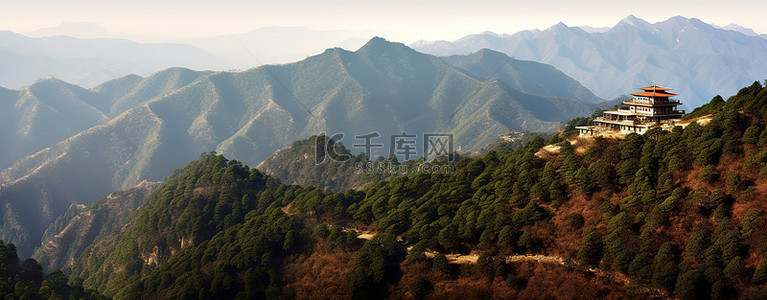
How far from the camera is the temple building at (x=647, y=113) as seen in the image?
200 ft

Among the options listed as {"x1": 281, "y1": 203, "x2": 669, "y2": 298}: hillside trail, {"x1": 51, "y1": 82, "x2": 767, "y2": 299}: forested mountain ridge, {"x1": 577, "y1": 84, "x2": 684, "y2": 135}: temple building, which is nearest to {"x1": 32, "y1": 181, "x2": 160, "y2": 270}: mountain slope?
{"x1": 51, "y1": 82, "x2": 767, "y2": 299}: forested mountain ridge

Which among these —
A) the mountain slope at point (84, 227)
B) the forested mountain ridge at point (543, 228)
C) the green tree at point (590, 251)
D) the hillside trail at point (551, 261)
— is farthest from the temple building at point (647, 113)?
the mountain slope at point (84, 227)

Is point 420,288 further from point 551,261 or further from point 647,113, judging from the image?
point 647,113

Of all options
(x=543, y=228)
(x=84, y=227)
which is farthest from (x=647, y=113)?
(x=84, y=227)

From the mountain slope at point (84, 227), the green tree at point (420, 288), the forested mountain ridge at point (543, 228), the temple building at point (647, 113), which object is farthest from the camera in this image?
the mountain slope at point (84, 227)

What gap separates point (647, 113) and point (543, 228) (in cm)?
2549

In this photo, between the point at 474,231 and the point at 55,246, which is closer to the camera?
the point at 474,231

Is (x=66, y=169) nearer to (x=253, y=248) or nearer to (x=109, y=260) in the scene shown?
(x=109, y=260)

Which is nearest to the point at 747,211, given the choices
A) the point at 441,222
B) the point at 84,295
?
Result: the point at 441,222

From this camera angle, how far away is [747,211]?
40.8 metres

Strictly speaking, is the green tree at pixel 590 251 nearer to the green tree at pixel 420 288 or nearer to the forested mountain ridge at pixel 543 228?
the forested mountain ridge at pixel 543 228

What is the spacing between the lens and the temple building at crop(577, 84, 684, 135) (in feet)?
200

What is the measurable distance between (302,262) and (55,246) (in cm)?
9986

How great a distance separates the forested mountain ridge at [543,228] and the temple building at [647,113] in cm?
569
